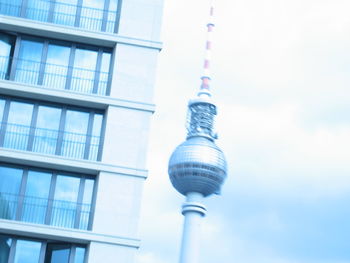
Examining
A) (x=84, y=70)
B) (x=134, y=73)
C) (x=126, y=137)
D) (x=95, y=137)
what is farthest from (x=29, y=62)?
(x=126, y=137)

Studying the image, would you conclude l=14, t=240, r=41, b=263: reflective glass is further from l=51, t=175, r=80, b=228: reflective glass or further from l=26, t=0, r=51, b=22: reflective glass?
l=26, t=0, r=51, b=22: reflective glass

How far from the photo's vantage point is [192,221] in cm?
12725

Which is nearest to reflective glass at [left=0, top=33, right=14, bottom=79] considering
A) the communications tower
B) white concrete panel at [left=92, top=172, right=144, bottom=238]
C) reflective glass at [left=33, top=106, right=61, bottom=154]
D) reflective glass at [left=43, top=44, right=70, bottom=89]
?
reflective glass at [left=43, top=44, right=70, bottom=89]

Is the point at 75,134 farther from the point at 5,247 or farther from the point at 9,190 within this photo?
the point at 5,247

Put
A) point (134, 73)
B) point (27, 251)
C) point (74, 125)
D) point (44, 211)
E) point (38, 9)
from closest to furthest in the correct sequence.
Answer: point (27, 251)
point (44, 211)
point (74, 125)
point (134, 73)
point (38, 9)

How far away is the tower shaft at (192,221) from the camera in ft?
395

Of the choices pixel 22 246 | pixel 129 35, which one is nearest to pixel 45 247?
pixel 22 246

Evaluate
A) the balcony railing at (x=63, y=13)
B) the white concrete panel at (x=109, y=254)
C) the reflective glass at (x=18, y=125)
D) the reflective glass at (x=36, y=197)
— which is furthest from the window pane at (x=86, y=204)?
the balcony railing at (x=63, y=13)

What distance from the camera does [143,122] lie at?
104ft

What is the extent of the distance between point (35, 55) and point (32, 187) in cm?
583

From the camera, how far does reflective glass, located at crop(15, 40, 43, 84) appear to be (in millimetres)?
32562

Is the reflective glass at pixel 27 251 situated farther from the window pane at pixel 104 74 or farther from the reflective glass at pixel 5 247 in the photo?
the window pane at pixel 104 74

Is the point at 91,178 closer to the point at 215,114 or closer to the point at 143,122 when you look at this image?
the point at 143,122

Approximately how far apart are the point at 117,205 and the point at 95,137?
3226 millimetres
